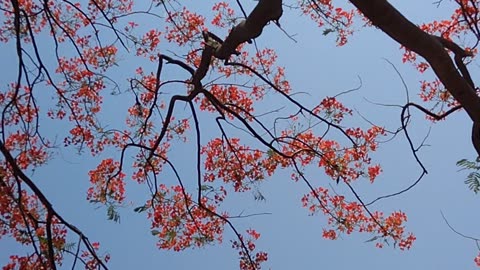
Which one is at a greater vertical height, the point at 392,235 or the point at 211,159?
the point at 211,159

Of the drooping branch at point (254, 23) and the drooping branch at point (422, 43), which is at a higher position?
the drooping branch at point (254, 23)

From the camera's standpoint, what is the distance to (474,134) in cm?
190

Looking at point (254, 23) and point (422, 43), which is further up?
point (254, 23)

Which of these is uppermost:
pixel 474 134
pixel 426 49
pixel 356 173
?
pixel 356 173

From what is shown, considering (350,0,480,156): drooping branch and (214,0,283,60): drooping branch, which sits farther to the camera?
(214,0,283,60): drooping branch

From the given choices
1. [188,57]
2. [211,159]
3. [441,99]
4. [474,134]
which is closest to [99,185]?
[211,159]

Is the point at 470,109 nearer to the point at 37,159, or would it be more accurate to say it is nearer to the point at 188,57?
the point at 188,57

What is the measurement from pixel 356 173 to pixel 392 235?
0.42 metres

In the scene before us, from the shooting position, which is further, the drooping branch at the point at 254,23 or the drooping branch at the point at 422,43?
the drooping branch at the point at 254,23

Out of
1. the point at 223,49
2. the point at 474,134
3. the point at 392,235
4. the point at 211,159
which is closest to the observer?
the point at 474,134

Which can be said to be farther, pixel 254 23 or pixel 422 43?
pixel 254 23

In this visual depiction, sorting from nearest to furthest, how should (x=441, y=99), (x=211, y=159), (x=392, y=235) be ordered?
(x=441, y=99)
(x=392, y=235)
(x=211, y=159)

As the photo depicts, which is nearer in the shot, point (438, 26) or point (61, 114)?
point (438, 26)

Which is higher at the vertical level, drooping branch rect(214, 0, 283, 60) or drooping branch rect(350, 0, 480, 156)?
drooping branch rect(214, 0, 283, 60)
